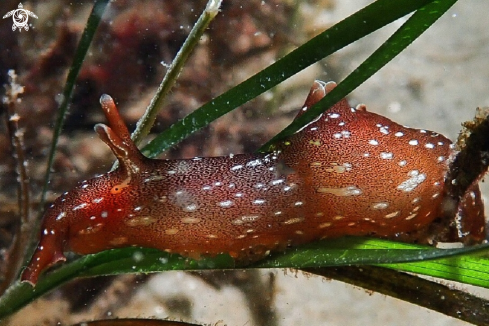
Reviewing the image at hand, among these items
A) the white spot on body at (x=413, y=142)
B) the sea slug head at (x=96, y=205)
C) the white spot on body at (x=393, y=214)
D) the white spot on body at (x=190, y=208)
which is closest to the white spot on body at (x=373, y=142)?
the white spot on body at (x=413, y=142)

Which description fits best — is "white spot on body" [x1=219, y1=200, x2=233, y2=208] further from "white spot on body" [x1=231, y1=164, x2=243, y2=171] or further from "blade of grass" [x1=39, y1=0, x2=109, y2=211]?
"blade of grass" [x1=39, y1=0, x2=109, y2=211]

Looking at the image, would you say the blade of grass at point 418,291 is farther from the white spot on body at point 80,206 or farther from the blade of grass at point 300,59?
the white spot on body at point 80,206

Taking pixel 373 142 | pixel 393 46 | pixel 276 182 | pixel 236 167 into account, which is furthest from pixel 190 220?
pixel 393 46

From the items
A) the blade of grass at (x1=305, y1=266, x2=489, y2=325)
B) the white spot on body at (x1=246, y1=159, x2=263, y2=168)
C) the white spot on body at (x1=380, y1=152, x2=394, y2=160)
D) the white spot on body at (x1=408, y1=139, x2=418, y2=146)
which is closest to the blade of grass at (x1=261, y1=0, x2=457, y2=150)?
the white spot on body at (x1=246, y1=159, x2=263, y2=168)

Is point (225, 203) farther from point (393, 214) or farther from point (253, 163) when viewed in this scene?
point (393, 214)

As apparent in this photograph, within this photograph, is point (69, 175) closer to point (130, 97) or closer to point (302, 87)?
point (130, 97)

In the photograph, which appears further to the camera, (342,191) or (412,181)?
(412,181)

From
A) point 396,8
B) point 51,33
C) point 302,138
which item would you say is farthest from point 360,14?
point 51,33
